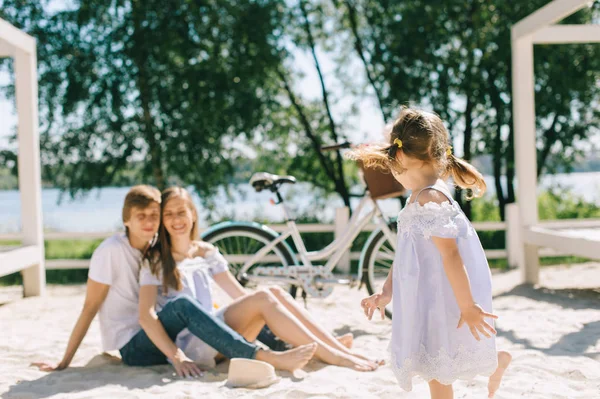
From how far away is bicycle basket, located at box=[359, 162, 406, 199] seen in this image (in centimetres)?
457

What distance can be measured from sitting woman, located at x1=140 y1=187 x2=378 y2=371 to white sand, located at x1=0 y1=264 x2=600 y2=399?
0.44ft

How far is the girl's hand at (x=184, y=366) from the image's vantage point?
330 cm

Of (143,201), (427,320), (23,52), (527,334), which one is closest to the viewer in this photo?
(427,320)

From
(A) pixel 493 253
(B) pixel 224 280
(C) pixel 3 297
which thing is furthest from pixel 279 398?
(A) pixel 493 253

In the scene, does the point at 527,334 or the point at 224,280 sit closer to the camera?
the point at 224,280

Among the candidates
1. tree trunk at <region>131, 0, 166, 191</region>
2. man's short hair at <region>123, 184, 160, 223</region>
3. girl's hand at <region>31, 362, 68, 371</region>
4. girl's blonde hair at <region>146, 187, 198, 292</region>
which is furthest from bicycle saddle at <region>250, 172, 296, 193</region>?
tree trunk at <region>131, 0, 166, 191</region>

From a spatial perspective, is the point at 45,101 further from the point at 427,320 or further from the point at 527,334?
the point at 427,320

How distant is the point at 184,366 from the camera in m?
3.31

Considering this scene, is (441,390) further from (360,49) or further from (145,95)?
(360,49)

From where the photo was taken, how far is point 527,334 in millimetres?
4293

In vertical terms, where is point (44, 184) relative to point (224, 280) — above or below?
above

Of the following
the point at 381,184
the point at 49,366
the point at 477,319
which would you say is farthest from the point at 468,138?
the point at 477,319

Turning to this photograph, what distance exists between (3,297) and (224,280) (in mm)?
4095

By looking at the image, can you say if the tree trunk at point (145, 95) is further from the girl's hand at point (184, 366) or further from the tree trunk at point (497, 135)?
the girl's hand at point (184, 366)
